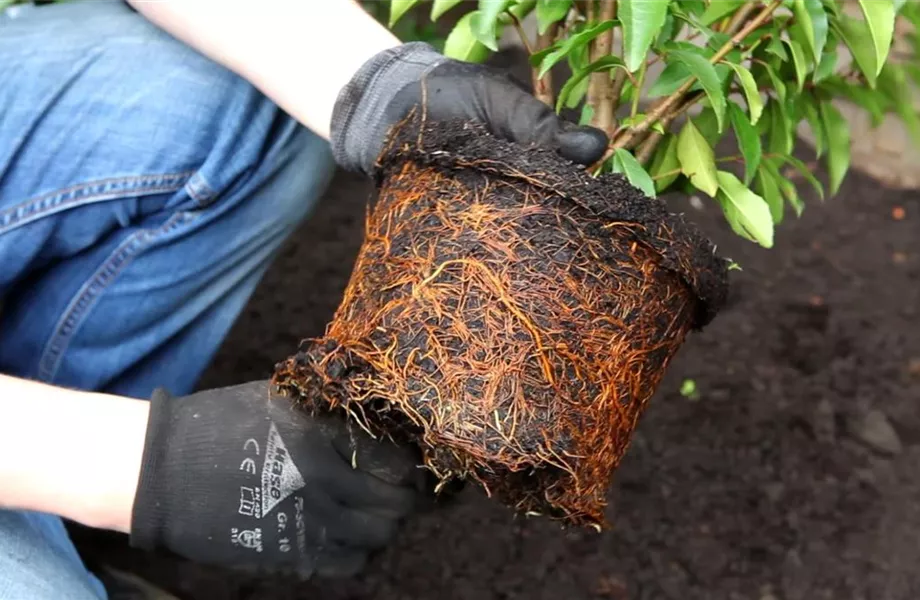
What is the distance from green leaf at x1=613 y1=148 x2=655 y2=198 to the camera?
76 centimetres

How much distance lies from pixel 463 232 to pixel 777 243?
139 cm

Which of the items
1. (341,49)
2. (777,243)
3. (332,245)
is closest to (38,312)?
(341,49)

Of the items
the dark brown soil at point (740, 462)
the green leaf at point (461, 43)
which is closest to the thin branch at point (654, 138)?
the green leaf at point (461, 43)

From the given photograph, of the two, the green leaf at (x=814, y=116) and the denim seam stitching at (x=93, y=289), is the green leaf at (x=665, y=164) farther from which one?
the denim seam stitching at (x=93, y=289)

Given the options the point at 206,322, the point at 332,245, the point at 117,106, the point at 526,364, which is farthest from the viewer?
the point at 332,245

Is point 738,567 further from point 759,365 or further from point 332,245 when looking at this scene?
point 332,245

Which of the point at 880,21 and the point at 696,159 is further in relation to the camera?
Result: the point at 696,159

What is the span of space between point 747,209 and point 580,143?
188 mm

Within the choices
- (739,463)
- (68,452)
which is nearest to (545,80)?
(68,452)

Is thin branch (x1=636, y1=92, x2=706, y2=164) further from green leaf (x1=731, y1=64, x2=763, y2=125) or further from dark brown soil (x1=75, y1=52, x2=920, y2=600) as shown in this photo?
dark brown soil (x1=75, y1=52, x2=920, y2=600)

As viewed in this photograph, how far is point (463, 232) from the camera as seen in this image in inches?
27.7

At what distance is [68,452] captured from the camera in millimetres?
778

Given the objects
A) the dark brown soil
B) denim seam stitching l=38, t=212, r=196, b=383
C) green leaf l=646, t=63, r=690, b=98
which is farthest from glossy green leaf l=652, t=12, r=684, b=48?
the dark brown soil

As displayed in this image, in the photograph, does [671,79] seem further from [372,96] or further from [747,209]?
[372,96]
